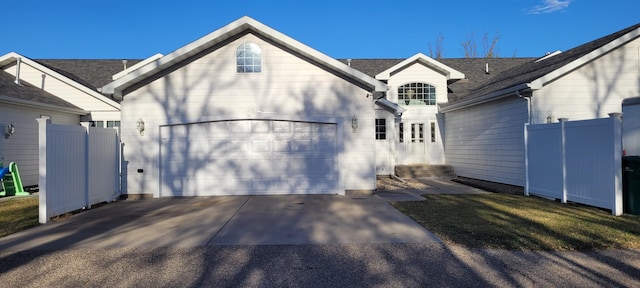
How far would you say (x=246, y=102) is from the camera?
36.1 feet

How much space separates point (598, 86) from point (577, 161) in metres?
4.33

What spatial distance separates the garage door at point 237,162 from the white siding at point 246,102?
29 cm

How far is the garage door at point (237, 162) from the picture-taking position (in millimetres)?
11031

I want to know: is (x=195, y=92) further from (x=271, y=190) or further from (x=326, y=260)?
(x=326, y=260)

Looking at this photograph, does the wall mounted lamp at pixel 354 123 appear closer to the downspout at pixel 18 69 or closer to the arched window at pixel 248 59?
the arched window at pixel 248 59

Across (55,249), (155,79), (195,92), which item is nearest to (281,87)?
(195,92)

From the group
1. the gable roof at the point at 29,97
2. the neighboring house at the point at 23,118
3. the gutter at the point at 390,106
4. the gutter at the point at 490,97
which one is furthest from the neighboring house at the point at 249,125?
the neighboring house at the point at 23,118

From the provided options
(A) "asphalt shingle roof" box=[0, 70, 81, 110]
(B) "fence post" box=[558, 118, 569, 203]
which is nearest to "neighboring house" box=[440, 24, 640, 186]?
(B) "fence post" box=[558, 118, 569, 203]

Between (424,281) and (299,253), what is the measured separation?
177 cm

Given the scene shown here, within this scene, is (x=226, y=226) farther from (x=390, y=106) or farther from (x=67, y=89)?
(x=67, y=89)

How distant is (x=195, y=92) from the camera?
11.0m

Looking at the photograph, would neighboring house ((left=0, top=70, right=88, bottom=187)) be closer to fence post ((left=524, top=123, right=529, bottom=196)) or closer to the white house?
the white house

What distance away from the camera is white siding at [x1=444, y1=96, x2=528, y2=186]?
11.7 meters

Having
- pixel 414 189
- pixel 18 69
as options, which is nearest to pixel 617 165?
pixel 414 189
